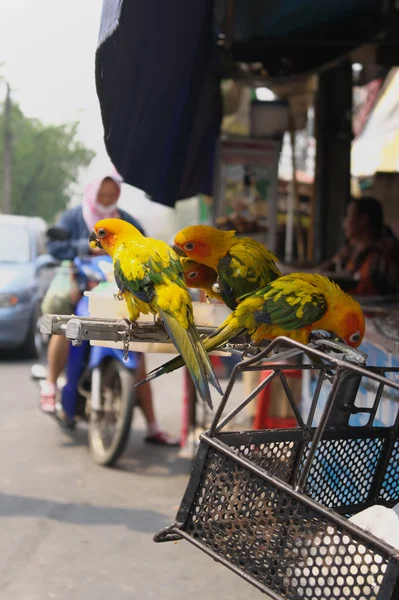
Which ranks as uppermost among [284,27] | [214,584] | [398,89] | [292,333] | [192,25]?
[398,89]

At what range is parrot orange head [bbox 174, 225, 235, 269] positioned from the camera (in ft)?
8.29

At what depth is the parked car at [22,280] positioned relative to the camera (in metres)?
10.5

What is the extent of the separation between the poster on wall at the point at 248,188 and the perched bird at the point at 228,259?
13.1ft

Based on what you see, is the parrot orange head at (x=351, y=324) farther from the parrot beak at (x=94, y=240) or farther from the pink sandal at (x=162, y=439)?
the pink sandal at (x=162, y=439)

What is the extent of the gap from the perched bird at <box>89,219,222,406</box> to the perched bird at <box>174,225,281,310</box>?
0.10 meters

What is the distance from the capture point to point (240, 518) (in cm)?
184

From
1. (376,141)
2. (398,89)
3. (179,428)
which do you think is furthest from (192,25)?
(398,89)

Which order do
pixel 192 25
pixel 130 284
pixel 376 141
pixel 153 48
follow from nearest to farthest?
pixel 130 284
pixel 153 48
pixel 192 25
pixel 376 141

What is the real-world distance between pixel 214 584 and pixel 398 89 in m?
11.1

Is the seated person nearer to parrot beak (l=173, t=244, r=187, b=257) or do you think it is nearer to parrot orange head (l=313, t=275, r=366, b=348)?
parrot beak (l=173, t=244, r=187, b=257)

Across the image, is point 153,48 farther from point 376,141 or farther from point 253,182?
point 376,141

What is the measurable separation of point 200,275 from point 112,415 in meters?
3.41

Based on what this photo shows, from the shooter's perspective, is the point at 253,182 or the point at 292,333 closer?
the point at 292,333

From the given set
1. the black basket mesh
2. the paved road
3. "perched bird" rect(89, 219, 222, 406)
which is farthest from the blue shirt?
the black basket mesh
